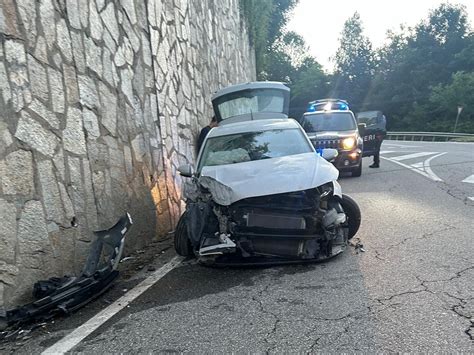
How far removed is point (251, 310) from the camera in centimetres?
348

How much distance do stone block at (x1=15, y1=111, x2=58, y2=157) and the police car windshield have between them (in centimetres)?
906

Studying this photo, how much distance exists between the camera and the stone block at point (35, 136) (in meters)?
3.79

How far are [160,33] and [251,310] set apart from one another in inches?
235

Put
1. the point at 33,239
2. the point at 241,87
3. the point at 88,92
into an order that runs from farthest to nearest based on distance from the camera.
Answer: the point at 241,87, the point at 88,92, the point at 33,239

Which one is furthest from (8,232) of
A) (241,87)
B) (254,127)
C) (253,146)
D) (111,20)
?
(241,87)

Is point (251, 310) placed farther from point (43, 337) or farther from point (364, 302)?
point (43, 337)

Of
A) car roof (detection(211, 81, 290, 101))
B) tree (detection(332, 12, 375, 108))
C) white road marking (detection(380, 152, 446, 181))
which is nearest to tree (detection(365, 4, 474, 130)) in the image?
tree (detection(332, 12, 375, 108))

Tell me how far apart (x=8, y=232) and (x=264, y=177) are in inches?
103

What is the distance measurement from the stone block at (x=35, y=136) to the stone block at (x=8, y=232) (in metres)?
0.66

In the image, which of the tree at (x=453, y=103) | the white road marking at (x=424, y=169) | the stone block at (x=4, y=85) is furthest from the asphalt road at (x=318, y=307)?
the tree at (x=453, y=103)

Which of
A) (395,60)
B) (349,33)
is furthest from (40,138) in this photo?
(349,33)

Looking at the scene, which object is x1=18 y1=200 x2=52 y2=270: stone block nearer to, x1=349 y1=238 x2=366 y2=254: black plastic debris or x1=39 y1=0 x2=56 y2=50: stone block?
x1=39 y1=0 x2=56 y2=50: stone block

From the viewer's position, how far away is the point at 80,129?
4.75m

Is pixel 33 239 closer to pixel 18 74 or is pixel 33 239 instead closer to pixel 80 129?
pixel 80 129
